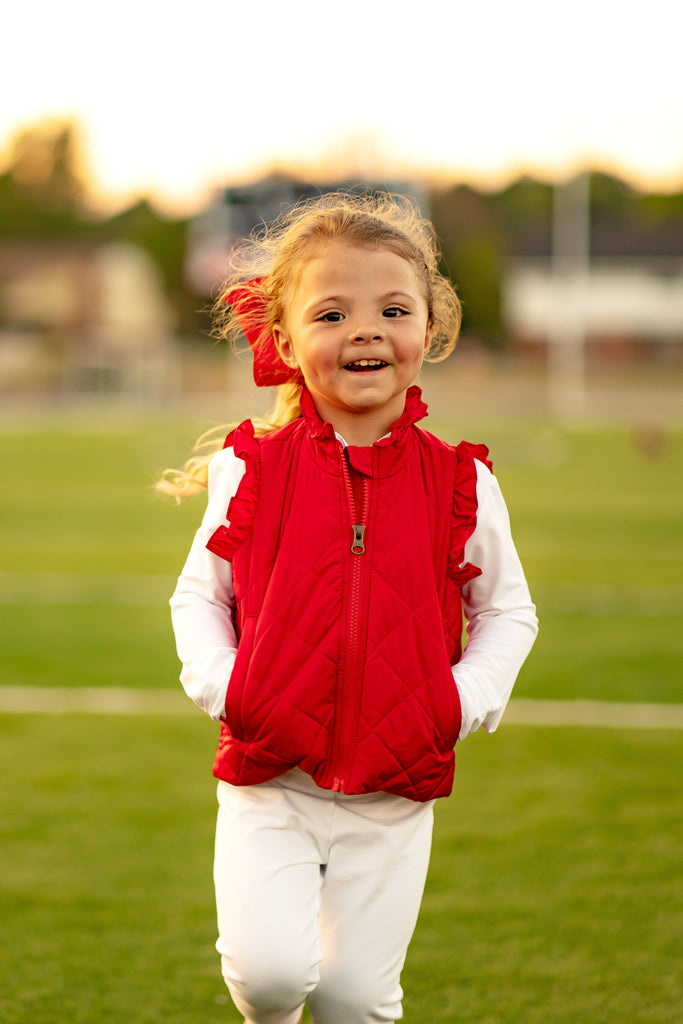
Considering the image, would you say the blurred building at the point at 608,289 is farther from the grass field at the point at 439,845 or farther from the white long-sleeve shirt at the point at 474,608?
the white long-sleeve shirt at the point at 474,608

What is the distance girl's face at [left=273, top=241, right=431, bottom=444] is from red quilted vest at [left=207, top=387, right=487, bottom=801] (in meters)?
0.06

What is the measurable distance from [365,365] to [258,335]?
311 mm

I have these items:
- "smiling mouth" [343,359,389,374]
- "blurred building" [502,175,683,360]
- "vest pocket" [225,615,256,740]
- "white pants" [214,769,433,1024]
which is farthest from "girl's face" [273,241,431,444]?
"blurred building" [502,175,683,360]

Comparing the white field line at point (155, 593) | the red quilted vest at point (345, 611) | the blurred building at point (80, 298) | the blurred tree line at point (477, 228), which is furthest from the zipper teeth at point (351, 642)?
the blurred building at point (80, 298)

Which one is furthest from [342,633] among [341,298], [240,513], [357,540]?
[341,298]

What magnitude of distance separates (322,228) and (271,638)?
689 millimetres

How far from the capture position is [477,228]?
2298 inches

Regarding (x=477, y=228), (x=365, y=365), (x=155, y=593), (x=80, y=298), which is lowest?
(x=155, y=593)

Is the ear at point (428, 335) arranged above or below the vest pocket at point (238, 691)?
above

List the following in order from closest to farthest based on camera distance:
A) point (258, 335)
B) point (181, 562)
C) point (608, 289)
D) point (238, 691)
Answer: point (238, 691), point (258, 335), point (181, 562), point (608, 289)

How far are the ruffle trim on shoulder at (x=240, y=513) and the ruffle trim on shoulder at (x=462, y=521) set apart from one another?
1.05ft

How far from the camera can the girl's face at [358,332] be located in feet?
6.79

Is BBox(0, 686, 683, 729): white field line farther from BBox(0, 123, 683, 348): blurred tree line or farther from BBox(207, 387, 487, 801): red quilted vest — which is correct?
BBox(0, 123, 683, 348): blurred tree line

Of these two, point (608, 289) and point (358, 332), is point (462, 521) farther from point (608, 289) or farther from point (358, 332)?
point (608, 289)
